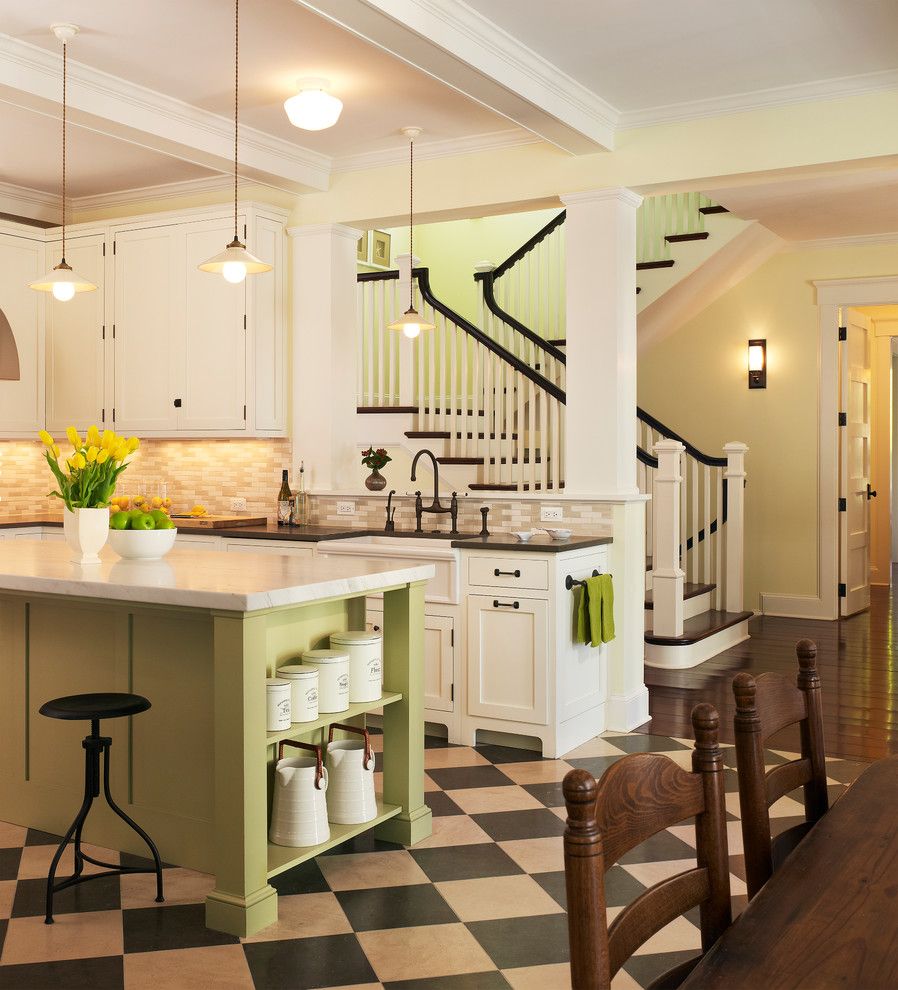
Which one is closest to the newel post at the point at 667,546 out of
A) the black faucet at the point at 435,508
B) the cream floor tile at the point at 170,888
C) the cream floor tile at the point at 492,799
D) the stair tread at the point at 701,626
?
the stair tread at the point at 701,626

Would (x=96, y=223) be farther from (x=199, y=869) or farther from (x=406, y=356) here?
(x=199, y=869)

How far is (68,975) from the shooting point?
2.75 m

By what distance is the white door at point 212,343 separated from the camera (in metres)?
6.02

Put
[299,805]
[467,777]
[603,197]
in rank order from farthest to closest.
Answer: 1. [603,197]
2. [467,777]
3. [299,805]

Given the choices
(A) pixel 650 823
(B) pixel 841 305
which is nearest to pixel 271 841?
(A) pixel 650 823

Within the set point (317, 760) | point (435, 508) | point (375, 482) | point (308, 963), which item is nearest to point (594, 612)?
point (435, 508)

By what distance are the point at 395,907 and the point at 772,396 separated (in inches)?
256

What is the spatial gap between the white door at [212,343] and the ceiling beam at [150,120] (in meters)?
0.51

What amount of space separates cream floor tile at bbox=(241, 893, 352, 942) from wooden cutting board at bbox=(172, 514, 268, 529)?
113 inches

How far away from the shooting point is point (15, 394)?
6.56 m

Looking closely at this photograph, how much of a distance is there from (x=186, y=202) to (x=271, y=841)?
4.29 metres

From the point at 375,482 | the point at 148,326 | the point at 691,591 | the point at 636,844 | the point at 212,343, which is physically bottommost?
the point at 691,591

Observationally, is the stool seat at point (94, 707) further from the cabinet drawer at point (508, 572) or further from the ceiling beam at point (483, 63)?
the ceiling beam at point (483, 63)

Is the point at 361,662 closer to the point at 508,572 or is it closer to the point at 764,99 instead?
the point at 508,572
